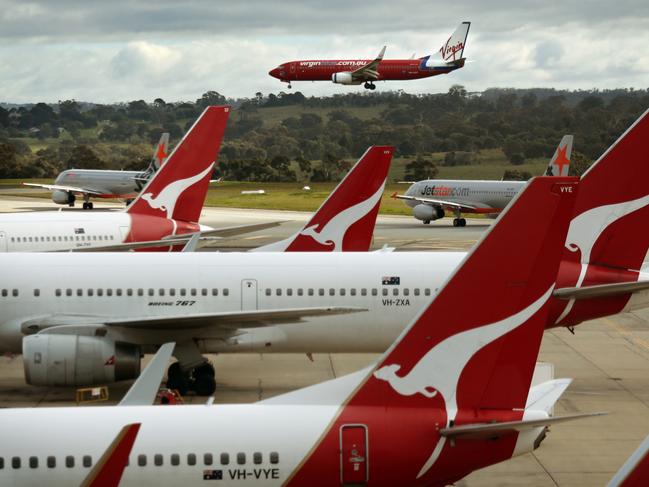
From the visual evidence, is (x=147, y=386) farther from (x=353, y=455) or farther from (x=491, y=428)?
(x=491, y=428)

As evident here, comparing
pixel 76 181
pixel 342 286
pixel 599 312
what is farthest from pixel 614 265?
pixel 76 181

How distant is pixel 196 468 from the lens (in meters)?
13.4

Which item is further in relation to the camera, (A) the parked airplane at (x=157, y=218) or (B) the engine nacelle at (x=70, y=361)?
(A) the parked airplane at (x=157, y=218)

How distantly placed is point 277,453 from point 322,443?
0.59 metres

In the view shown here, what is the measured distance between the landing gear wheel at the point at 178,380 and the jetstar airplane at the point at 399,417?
→ 12050mm

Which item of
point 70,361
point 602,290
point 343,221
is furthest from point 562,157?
point 70,361

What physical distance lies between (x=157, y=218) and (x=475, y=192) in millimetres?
50621

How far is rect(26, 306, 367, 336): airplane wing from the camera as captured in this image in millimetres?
24375

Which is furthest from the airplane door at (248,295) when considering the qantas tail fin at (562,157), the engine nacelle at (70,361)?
the qantas tail fin at (562,157)

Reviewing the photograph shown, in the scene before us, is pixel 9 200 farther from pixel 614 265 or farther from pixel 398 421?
pixel 398 421

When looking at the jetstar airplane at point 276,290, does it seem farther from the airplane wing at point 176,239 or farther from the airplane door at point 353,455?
the airplane door at point 353,455

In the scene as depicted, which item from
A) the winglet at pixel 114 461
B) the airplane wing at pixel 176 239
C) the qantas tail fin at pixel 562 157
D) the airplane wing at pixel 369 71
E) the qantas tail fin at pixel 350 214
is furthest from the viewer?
the airplane wing at pixel 369 71

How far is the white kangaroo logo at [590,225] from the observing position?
25812mm

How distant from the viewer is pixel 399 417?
13.9m
